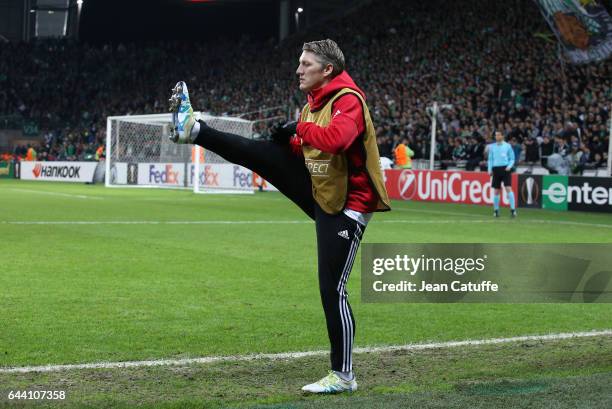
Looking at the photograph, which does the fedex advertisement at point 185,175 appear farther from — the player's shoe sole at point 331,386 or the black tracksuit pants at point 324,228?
the player's shoe sole at point 331,386

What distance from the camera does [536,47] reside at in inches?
1425

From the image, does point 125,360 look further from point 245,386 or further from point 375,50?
point 375,50

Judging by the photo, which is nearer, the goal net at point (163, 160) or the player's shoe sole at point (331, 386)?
the player's shoe sole at point (331, 386)

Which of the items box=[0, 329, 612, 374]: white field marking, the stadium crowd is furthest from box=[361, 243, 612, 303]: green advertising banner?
the stadium crowd

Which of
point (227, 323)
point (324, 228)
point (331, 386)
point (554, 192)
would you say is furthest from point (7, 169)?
point (331, 386)

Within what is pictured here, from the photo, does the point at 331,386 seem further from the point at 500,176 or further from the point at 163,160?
the point at 163,160

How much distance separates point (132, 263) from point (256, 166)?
6371 mm

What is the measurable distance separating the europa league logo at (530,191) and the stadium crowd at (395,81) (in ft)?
5.75

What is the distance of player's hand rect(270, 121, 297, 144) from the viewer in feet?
18.9

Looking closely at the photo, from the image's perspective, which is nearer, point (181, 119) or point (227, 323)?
point (181, 119)

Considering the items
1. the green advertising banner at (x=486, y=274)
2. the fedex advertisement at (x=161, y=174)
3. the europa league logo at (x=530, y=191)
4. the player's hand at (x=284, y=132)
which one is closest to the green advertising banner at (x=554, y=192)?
the europa league logo at (x=530, y=191)

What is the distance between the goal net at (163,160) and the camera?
33625 mm

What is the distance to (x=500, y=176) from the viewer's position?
2231 centimetres

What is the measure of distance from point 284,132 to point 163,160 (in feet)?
106
